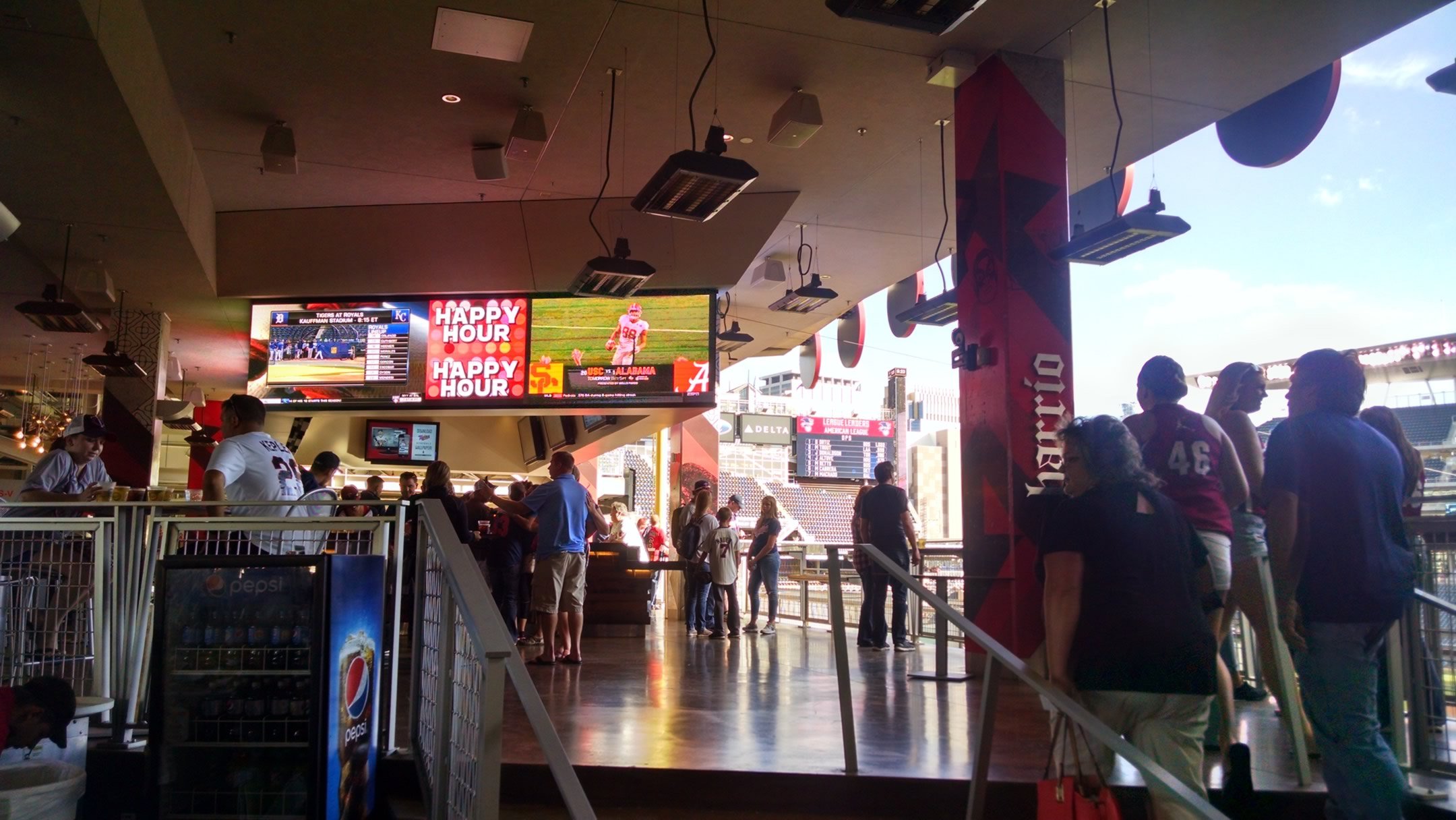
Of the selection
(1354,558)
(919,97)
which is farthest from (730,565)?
(1354,558)

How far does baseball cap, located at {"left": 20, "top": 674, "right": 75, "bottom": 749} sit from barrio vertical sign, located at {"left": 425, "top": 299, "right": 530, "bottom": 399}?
5.05 meters

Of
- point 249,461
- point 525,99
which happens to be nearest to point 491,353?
point 525,99

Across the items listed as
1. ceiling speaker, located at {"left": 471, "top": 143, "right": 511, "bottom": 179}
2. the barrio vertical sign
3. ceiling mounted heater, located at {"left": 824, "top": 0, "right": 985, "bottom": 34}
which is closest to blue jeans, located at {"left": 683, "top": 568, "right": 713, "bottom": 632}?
the barrio vertical sign

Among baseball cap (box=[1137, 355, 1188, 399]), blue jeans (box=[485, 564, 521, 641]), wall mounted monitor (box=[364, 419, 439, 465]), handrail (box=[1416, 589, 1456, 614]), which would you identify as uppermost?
wall mounted monitor (box=[364, 419, 439, 465])

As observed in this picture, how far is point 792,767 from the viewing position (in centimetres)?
362

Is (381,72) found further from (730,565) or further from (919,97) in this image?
(730,565)

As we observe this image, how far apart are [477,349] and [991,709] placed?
251 inches

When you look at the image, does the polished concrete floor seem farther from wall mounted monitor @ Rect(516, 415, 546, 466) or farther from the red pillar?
wall mounted monitor @ Rect(516, 415, 546, 466)

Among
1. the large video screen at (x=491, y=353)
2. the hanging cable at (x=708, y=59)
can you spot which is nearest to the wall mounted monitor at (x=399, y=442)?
the large video screen at (x=491, y=353)

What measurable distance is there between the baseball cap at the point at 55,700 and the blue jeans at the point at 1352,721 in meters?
4.05

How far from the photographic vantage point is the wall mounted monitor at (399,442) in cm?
1533

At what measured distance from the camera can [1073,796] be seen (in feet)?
7.43

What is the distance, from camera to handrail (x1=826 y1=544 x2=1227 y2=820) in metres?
2.00

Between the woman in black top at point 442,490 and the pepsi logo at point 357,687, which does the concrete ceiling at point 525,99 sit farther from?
the pepsi logo at point 357,687
